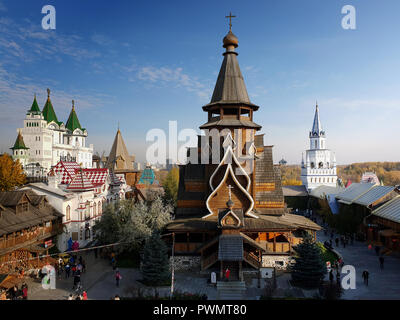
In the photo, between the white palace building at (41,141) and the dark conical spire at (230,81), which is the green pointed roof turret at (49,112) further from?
the dark conical spire at (230,81)

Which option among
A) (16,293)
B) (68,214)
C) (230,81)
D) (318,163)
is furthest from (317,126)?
(16,293)

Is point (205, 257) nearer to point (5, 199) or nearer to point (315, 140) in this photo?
point (5, 199)

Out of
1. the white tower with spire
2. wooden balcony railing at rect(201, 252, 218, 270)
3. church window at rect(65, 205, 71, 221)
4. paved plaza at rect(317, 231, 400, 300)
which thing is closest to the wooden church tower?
wooden balcony railing at rect(201, 252, 218, 270)

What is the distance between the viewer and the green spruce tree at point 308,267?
1683 cm

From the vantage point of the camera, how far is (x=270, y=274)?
1861 cm

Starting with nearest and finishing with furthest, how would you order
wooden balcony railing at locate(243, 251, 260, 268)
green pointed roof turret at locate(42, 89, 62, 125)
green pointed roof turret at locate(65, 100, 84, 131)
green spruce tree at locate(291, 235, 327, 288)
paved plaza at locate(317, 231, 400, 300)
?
paved plaza at locate(317, 231, 400, 300), green spruce tree at locate(291, 235, 327, 288), wooden balcony railing at locate(243, 251, 260, 268), green pointed roof turret at locate(42, 89, 62, 125), green pointed roof turret at locate(65, 100, 84, 131)

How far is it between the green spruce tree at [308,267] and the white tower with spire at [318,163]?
55383mm

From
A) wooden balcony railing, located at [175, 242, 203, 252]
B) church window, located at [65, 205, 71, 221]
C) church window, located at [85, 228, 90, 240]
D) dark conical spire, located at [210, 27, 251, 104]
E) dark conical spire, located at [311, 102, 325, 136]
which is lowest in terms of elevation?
church window, located at [85, 228, 90, 240]

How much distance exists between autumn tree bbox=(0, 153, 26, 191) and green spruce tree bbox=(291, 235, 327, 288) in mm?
35422

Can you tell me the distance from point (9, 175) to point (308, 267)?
38.8m

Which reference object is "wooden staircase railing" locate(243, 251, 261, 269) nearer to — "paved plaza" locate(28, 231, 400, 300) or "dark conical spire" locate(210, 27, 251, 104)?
"paved plaza" locate(28, 231, 400, 300)

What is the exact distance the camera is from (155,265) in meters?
17.6

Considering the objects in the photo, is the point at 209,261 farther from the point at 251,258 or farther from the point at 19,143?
the point at 19,143

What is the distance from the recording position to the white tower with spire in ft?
233
